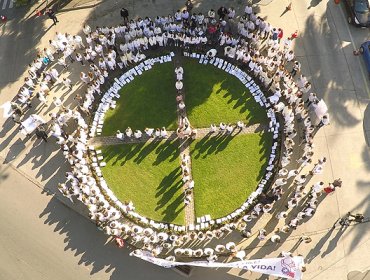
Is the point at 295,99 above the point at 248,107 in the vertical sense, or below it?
above

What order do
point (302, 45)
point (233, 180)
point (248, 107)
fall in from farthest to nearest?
point (302, 45) < point (248, 107) < point (233, 180)

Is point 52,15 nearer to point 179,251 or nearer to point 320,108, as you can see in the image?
point 179,251

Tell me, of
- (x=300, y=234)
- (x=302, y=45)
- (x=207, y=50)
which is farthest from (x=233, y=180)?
(x=302, y=45)

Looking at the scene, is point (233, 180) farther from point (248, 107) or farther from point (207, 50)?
point (207, 50)

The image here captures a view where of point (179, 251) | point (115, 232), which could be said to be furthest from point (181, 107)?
point (179, 251)

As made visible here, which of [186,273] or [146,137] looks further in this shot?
[146,137]
